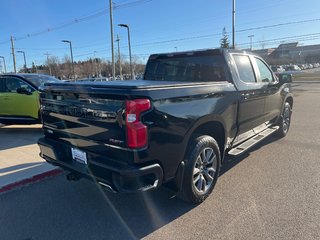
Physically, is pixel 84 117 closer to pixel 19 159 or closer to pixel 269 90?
pixel 19 159

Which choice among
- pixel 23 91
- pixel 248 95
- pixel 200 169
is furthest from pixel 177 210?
pixel 23 91

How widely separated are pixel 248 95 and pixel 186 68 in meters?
1.13

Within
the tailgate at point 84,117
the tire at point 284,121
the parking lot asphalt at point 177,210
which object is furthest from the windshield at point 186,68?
the tire at point 284,121

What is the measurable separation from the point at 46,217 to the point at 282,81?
5.15m

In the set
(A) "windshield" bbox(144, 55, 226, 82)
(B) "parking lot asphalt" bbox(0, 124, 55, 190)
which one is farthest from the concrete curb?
(A) "windshield" bbox(144, 55, 226, 82)

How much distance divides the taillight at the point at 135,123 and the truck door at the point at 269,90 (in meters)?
3.23

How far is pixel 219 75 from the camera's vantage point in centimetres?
423

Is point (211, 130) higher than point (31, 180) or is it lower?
higher

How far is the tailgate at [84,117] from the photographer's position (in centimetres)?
262

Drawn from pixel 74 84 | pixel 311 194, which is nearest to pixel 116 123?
pixel 74 84

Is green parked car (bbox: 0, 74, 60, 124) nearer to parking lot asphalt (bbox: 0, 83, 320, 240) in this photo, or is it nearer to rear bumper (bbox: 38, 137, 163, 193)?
parking lot asphalt (bbox: 0, 83, 320, 240)

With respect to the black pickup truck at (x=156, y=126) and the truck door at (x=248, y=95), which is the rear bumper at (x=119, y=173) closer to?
the black pickup truck at (x=156, y=126)

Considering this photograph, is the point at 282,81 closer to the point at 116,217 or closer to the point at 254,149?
the point at 254,149

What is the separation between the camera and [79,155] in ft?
10.1
